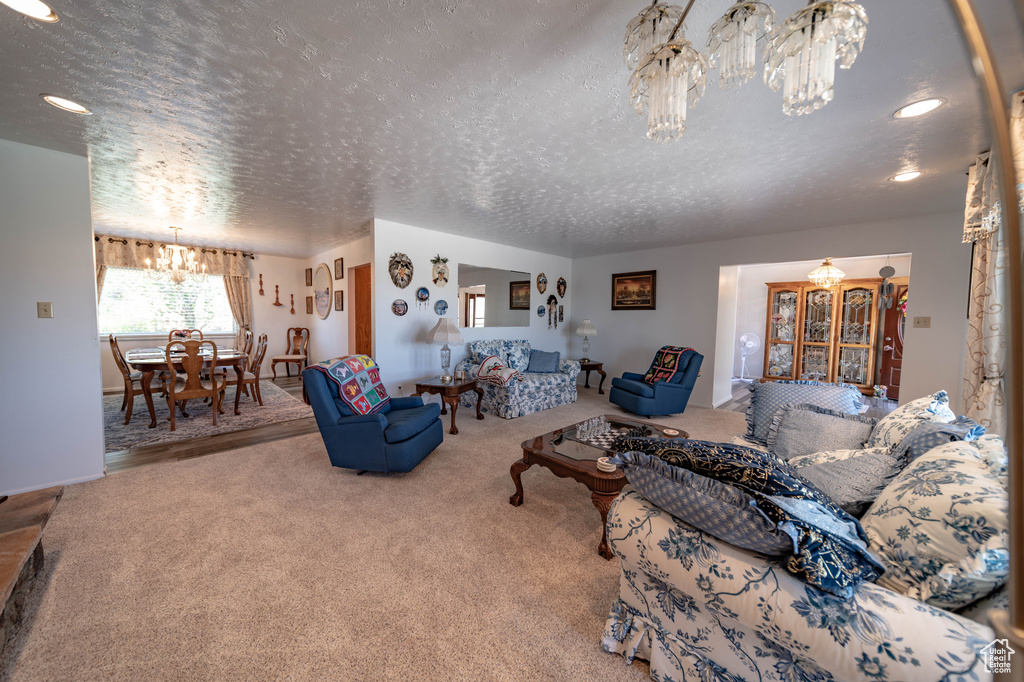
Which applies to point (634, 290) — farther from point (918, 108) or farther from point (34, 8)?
point (34, 8)

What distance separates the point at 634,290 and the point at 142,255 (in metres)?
8.03

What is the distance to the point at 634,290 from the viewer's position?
6328mm

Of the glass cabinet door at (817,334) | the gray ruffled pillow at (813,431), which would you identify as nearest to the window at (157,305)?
the gray ruffled pillow at (813,431)

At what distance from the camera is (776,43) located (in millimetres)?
1120

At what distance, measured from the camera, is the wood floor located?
10.6 ft

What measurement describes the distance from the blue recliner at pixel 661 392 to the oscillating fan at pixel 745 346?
135 inches

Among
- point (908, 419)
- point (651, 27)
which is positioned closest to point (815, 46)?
point (651, 27)

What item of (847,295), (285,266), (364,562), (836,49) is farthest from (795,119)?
(285,266)

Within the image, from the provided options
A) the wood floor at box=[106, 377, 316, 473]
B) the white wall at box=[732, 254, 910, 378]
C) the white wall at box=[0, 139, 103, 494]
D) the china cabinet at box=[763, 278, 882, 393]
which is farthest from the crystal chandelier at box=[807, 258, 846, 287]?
the white wall at box=[0, 139, 103, 494]

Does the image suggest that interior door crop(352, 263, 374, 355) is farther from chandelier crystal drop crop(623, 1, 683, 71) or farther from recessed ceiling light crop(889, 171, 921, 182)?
recessed ceiling light crop(889, 171, 921, 182)

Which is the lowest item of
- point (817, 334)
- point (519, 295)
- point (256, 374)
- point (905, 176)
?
point (256, 374)

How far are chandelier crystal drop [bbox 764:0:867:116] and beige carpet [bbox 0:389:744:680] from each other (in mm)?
2067

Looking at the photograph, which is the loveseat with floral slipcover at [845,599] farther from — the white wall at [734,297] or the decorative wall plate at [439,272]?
the decorative wall plate at [439,272]

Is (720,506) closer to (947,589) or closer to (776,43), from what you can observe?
(947,589)
